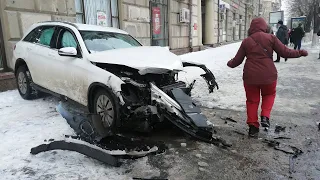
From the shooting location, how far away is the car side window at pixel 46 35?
525cm

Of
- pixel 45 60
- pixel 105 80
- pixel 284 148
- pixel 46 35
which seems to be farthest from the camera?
pixel 46 35

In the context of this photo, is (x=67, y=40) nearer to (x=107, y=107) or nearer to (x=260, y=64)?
(x=107, y=107)

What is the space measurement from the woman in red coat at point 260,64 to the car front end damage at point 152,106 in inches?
34.4

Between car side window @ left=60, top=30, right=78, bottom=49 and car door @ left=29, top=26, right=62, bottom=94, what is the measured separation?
22 cm

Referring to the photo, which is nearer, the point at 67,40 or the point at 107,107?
the point at 107,107

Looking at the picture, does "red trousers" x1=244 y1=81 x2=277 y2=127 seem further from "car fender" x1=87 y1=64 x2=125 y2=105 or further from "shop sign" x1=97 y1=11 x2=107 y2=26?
"shop sign" x1=97 y1=11 x2=107 y2=26

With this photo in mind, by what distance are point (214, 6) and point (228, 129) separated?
19.2 m

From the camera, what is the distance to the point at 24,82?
5809 millimetres

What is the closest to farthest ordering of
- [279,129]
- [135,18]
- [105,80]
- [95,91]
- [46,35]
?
1. [105,80]
2. [95,91]
3. [279,129]
4. [46,35]
5. [135,18]

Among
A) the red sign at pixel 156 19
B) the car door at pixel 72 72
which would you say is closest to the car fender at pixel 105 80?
the car door at pixel 72 72

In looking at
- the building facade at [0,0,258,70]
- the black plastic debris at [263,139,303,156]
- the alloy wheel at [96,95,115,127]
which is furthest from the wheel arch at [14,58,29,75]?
the black plastic debris at [263,139,303,156]

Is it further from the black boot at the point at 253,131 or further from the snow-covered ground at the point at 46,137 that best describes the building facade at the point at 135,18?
the black boot at the point at 253,131

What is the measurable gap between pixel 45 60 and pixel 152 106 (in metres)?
2.60

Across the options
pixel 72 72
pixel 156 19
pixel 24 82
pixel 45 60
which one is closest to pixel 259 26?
pixel 72 72
